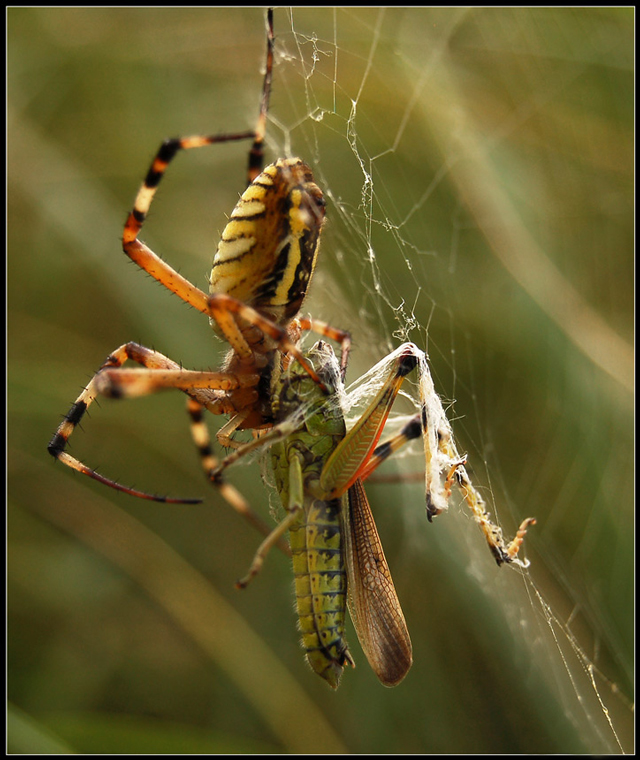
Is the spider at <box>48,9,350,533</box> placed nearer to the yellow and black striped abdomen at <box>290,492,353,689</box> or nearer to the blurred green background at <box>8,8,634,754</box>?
the yellow and black striped abdomen at <box>290,492,353,689</box>

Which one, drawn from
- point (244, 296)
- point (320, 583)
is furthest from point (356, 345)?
point (320, 583)

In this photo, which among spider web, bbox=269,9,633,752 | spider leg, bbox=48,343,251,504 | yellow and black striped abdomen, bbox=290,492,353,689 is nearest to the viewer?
yellow and black striped abdomen, bbox=290,492,353,689

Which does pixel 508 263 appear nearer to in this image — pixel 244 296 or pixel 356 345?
pixel 356 345

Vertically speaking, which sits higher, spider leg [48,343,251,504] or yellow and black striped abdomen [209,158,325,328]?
yellow and black striped abdomen [209,158,325,328]

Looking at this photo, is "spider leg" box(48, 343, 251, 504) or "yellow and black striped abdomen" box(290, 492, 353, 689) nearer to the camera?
"yellow and black striped abdomen" box(290, 492, 353, 689)

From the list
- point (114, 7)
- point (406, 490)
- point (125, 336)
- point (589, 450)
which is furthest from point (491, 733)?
point (114, 7)

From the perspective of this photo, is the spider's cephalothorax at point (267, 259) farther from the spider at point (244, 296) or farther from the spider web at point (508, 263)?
the spider web at point (508, 263)

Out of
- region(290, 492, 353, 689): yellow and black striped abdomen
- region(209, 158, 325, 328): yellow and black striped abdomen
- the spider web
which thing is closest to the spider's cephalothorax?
region(209, 158, 325, 328): yellow and black striped abdomen

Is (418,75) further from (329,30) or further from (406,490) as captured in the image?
(406,490)
